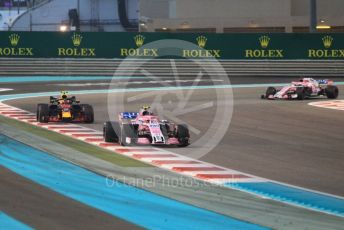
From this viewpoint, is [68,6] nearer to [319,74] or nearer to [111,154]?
[319,74]

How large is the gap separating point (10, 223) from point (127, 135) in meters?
6.03

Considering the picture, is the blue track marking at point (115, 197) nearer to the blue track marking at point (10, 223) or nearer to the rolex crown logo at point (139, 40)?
the blue track marking at point (10, 223)

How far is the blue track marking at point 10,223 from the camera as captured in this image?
7.41m

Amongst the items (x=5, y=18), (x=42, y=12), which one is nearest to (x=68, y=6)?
(x=42, y=12)

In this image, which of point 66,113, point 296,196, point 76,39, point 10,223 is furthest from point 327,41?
point 10,223

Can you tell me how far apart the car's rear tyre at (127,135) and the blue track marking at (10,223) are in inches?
223

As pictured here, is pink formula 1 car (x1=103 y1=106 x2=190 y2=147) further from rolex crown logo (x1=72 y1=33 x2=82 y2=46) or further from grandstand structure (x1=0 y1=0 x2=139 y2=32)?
grandstand structure (x1=0 y1=0 x2=139 y2=32)

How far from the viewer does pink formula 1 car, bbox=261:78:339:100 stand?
25.5 metres

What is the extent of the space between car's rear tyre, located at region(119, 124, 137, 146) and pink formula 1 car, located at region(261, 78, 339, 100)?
12730 mm

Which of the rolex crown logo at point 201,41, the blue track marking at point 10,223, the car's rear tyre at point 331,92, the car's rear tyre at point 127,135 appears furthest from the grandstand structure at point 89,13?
the blue track marking at point 10,223

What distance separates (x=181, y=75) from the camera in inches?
1485

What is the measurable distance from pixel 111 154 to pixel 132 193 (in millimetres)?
3349

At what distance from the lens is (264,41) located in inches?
1499

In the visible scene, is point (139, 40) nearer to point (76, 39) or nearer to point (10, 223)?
point (76, 39)
